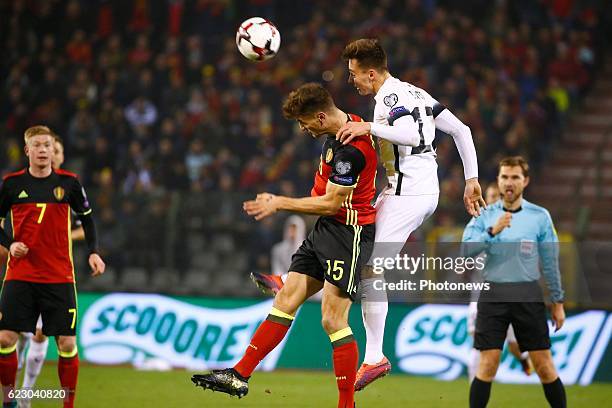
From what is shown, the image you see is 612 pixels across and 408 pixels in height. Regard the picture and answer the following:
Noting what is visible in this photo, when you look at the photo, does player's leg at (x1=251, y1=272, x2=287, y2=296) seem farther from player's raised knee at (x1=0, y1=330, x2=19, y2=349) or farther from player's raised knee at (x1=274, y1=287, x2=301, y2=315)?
player's raised knee at (x1=0, y1=330, x2=19, y2=349)

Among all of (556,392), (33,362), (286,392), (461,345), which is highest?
(556,392)

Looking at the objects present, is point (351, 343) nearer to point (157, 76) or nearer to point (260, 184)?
point (260, 184)

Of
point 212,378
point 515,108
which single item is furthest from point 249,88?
point 212,378

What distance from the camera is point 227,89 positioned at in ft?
59.2

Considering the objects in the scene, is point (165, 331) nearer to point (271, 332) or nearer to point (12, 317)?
point (12, 317)

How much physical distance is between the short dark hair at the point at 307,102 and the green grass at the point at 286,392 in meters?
3.38

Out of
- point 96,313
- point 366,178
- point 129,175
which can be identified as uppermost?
point 366,178

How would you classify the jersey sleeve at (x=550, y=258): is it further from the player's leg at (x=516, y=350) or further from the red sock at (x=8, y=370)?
the red sock at (x=8, y=370)

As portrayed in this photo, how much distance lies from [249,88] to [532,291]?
415 inches

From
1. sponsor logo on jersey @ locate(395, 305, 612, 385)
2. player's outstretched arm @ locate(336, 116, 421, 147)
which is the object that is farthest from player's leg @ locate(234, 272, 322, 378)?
sponsor logo on jersey @ locate(395, 305, 612, 385)

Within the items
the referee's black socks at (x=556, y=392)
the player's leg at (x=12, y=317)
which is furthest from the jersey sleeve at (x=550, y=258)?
the player's leg at (x=12, y=317)

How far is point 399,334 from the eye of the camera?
12.3 meters

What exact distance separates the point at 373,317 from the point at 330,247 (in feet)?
1.93

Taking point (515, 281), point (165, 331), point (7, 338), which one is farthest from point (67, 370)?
point (165, 331)
